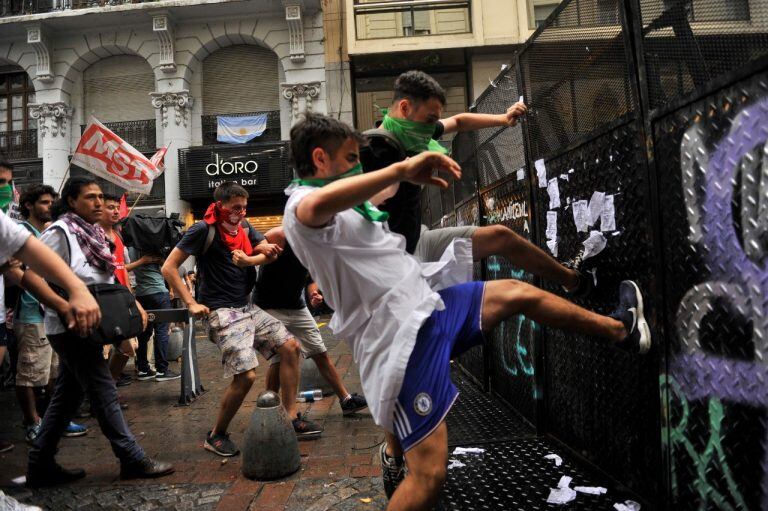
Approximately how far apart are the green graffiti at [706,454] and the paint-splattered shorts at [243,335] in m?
2.75

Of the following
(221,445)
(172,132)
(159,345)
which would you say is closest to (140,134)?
(172,132)

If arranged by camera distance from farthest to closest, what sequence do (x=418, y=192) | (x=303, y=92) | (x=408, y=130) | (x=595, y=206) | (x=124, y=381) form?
(x=303, y=92) < (x=124, y=381) < (x=418, y=192) < (x=408, y=130) < (x=595, y=206)

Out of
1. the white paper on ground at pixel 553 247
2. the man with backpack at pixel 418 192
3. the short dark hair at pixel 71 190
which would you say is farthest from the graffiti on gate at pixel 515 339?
the short dark hair at pixel 71 190

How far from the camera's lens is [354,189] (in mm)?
1852

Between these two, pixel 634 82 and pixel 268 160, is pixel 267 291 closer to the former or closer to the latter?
pixel 634 82

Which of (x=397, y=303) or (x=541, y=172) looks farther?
(x=541, y=172)

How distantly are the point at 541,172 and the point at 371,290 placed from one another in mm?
1765

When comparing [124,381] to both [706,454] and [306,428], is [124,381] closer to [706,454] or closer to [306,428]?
[306,428]

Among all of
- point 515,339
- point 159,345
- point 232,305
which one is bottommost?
point 159,345

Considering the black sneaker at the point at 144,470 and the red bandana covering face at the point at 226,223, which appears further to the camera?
the red bandana covering face at the point at 226,223

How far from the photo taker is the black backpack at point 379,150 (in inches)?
109

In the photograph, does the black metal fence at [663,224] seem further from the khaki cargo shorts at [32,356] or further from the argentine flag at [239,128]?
the argentine flag at [239,128]

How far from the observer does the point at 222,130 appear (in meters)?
16.5

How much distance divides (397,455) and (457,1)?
14.9 m
